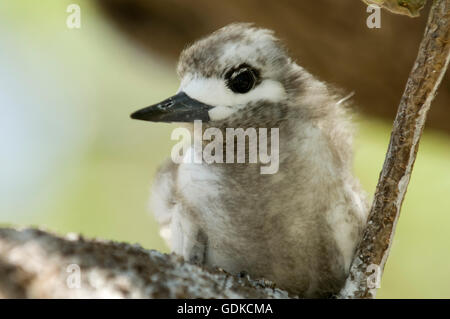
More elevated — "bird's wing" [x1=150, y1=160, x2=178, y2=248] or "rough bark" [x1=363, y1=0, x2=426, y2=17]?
"rough bark" [x1=363, y1=0, x2=426, y2=17]

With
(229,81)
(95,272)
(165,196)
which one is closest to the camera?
(95,272)

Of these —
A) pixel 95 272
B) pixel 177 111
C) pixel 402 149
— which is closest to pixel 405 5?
pixel 402 149

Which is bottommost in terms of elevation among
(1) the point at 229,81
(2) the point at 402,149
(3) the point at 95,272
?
(3) the point at 95,272

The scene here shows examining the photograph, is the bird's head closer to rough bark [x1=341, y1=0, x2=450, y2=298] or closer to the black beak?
the black beak

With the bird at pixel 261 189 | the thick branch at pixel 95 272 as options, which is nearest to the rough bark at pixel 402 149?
the bird at pixel 261 189

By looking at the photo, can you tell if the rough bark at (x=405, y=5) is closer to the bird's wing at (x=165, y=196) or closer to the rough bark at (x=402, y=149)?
the rough bark at (x=402, y=149)

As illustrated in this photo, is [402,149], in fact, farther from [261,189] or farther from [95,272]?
[95,272]

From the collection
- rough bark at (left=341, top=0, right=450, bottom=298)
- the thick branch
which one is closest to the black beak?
the thick branch
